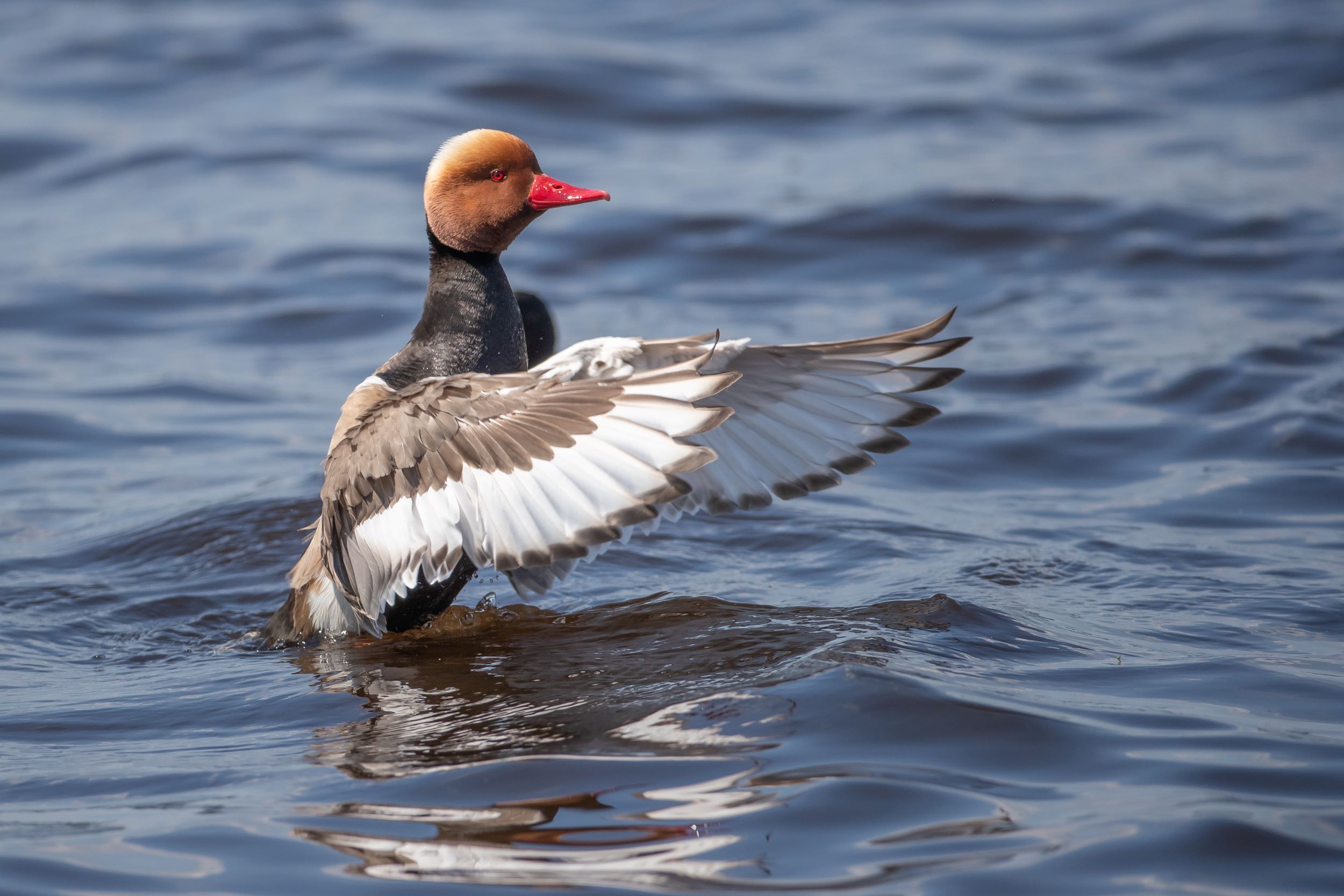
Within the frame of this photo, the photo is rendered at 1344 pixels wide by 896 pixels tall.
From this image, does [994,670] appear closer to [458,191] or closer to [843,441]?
[843,441]

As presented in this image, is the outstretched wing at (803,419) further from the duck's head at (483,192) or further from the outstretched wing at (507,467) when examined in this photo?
the duck's head at (483,192)

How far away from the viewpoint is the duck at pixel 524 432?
3.61 metres

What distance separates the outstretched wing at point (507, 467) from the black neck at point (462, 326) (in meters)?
0.53

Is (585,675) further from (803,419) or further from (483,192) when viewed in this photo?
(483,192)

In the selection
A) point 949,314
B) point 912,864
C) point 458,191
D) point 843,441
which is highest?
point 458,191

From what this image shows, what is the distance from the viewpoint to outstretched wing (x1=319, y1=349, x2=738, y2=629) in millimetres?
3561

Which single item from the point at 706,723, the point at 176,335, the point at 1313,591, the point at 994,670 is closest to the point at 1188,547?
the point at 1313,591

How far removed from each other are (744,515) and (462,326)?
1906 millimetres

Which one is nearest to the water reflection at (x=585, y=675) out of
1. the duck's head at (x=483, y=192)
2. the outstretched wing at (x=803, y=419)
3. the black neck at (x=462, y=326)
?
the outstretched wing at (x=803, y=419)

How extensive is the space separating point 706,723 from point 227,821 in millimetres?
1188

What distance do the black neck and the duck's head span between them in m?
0.07

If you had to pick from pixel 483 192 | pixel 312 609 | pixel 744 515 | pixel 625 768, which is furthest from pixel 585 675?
pixel 744 515

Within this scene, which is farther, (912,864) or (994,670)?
(994,670)

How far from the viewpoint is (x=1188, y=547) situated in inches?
215
